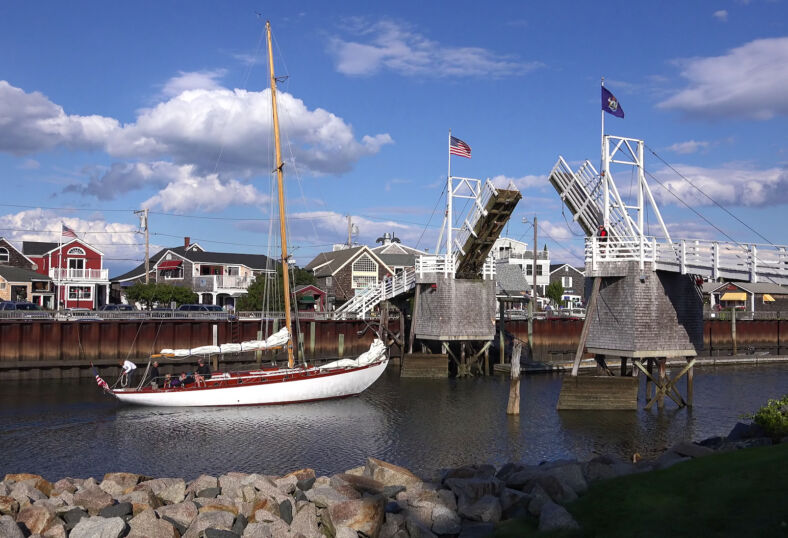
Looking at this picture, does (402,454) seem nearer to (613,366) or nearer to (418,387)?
(418,387)

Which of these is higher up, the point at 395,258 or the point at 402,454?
the point at 395,258

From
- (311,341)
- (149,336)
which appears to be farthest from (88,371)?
(311,341)

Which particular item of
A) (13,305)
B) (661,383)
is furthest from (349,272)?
(661,383)

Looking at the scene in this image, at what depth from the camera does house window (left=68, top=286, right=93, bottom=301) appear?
67562mm

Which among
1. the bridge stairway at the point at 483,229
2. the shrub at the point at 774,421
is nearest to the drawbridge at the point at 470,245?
the bridge stairway at the point at 483,229

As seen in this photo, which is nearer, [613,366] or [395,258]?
[613,366]

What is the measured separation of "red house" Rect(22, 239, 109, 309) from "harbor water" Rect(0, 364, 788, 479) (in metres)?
29.6

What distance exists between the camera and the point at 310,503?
13.7 m

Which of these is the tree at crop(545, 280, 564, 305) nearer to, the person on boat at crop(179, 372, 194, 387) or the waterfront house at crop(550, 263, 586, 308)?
the waterfront house at crop(550, 263, 586, 308)

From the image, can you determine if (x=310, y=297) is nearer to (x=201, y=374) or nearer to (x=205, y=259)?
(x=205, y=259)

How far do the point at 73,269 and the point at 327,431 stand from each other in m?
47.3

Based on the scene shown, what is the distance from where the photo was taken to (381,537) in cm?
1247

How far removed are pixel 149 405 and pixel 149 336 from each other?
40.5 ft

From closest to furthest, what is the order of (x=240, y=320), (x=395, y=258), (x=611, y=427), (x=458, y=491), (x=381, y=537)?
(x=381, y=537) < (x=458, y=491) < (x=611, y=427) < (x=240, y=320) < (x=395, y=258)
